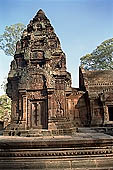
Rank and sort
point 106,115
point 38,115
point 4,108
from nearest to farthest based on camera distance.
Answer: point 38,115
point 106,115
point 4,108

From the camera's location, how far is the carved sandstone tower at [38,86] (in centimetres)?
642

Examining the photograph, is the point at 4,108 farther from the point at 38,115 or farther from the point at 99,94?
the point at 38,115

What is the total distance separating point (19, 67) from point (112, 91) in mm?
10103

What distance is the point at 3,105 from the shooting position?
74.0ft

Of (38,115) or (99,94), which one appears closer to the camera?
(38,115)

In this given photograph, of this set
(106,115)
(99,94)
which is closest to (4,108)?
(99,94)

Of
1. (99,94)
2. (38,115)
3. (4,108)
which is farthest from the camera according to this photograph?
(4,108)

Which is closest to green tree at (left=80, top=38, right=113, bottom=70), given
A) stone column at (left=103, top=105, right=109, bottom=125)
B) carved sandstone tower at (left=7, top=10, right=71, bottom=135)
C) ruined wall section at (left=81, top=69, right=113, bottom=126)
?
ruined wall section at (left=81, top=69, right=113, bottom=126)

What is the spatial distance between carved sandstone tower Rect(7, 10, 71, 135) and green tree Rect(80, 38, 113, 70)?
18.4 m

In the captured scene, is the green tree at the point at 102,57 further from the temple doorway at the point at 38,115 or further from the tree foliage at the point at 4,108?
the temple doorway at the point at 38,115

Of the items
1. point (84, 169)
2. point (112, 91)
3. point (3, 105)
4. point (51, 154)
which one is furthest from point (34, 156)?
point (3, 105)

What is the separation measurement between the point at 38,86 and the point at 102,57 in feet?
67.7

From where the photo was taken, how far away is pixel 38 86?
6.73 m

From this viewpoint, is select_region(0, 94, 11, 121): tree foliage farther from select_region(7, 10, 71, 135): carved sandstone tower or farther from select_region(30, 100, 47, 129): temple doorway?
select_region(30, 100, 47, 129): temple doorway
